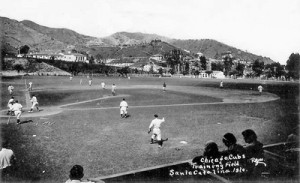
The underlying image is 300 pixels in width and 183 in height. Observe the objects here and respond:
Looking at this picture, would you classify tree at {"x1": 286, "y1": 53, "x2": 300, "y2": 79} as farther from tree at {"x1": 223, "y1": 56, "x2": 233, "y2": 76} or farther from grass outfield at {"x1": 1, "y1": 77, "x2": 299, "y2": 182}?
tree at {"x1": 223, "y1": 56, "x2": 233, "y2": 76}

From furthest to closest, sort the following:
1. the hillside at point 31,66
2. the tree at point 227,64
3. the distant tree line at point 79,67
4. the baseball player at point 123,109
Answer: the tree at point 227,64 → the distant tree line at point 79,67 → the hillside at point 31,66 → the baseball player at point 123,109

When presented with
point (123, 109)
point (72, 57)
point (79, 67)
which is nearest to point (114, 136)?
point (123, 109)

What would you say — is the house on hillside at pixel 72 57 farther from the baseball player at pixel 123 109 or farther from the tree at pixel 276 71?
the baseball player at pixel 123 109

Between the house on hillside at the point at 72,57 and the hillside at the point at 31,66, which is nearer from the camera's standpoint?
the hillside at the point at 31,66

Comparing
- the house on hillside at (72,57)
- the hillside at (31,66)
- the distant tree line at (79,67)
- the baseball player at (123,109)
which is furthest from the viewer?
the house on hillside at (72,57)

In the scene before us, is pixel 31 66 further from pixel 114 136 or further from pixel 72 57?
pixel 114 136

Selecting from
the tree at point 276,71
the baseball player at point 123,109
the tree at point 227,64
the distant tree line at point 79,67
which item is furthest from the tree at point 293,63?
the distant tree line at point 79,67

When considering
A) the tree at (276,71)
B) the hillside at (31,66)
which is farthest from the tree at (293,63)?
the hillside at (31,66)

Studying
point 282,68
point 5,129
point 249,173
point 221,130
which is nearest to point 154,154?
point 249,173

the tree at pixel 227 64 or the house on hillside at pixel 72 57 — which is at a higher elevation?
the house on hillside at pixel 72 57

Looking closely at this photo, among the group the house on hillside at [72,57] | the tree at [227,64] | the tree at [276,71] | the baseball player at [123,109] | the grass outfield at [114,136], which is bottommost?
the grass outfield at [114,136]

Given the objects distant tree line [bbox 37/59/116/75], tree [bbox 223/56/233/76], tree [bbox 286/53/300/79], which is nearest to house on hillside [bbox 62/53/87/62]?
distant tree line [bbox 37/59/116/75]

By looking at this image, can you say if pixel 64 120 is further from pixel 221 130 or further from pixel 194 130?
pixel 221 130
